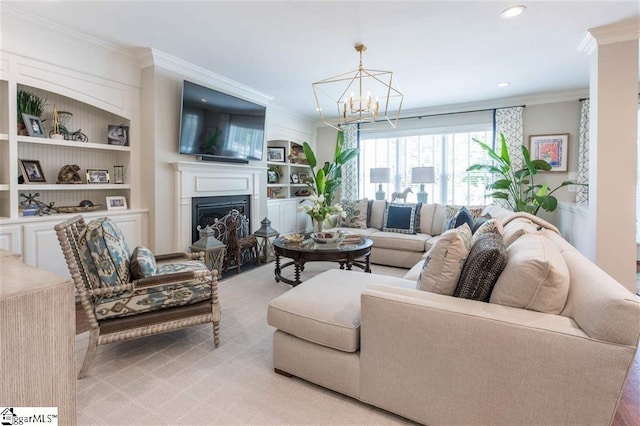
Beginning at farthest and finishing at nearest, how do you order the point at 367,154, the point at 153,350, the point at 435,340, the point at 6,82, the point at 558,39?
the point at 367,154
the point at 558,39
the point at 6,82
the point at 153,350
the point at 435,340

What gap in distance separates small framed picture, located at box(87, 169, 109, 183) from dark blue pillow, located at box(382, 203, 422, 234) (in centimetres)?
370

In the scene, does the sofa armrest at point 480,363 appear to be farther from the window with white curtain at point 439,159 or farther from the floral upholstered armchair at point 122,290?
the window with white curtain at point 439,159

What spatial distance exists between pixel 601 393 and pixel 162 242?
3802 mm

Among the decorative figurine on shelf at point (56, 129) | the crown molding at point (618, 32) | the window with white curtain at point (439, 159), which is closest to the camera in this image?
the crown molding at point (618, 32)

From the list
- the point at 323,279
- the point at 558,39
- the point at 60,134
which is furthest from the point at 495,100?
the point at 60,134

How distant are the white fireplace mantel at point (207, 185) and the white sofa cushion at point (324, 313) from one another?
7.40ft

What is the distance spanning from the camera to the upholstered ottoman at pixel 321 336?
5.65ft

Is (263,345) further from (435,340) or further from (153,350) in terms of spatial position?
(435,340)

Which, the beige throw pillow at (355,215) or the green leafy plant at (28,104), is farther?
the beige throw pillow at (355,215)

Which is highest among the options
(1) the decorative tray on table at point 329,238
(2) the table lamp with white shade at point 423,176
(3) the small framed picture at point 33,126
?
(3) the small framed picture at point 33,126

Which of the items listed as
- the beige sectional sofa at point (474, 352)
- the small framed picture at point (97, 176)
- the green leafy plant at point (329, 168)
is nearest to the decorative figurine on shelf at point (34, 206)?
the small framed picture at point (97, 176)

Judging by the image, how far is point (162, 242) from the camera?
3.71 metres

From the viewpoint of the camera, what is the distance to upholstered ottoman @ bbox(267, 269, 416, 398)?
5.65ft

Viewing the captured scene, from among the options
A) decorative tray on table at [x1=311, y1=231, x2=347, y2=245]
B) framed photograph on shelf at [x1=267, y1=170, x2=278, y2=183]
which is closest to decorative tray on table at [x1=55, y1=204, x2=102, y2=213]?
decorative tray on table at [x1=311, y1=231, x2=347, y2=245]
